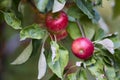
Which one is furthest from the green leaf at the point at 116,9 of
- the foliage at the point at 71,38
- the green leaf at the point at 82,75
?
the green leaf at the point at 82,75

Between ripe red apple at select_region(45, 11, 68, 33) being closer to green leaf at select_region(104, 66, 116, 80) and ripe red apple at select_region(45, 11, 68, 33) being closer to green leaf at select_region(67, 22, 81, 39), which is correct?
green leaf at select_region(67, 22, 81, 39)

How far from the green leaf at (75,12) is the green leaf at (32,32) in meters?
0.08

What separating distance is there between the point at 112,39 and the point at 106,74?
0.09 meters

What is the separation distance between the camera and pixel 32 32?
2.57 ft

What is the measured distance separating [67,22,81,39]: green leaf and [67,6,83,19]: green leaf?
0.08 feet

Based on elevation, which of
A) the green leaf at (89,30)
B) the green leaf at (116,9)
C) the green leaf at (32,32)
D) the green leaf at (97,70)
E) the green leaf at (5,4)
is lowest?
the green leaf at (116,9)

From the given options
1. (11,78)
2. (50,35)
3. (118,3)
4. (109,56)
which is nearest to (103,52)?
(109,56)

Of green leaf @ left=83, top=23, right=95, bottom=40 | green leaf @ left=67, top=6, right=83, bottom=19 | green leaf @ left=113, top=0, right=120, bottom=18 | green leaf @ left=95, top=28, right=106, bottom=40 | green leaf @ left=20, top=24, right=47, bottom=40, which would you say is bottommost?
green leaf @ left=113, top=0, right=120, bottom=18

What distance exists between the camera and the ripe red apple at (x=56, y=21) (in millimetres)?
813

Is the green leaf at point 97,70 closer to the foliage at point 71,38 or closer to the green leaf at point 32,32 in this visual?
the foliage at point 71,38

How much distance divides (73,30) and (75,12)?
1.8 inches

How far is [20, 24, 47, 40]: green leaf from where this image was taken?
30.4 inches

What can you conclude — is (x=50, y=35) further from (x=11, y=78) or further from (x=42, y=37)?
(x=11, y=78)

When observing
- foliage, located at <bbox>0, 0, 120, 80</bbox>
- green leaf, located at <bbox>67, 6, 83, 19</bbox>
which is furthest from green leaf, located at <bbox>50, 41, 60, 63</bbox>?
green leaf, located at <bbox>67, 6, 83, 19</bbox>
